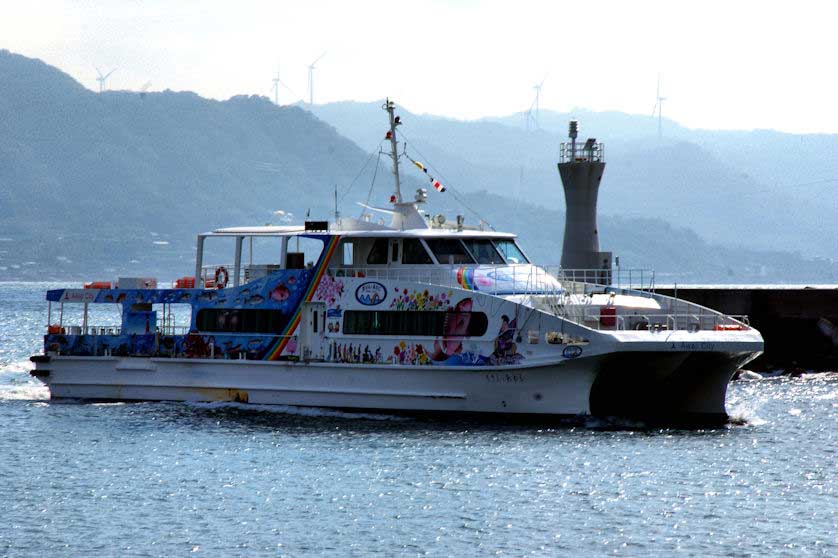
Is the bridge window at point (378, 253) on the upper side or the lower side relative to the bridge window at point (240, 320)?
upper

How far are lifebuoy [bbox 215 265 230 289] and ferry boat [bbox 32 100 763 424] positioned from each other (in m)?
0.05

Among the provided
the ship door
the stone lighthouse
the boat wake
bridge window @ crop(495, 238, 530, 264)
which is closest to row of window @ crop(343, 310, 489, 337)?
the ship door

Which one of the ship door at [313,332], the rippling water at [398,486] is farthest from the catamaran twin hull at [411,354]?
the rippling water at [398,486]

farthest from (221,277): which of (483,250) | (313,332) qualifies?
(483,250)

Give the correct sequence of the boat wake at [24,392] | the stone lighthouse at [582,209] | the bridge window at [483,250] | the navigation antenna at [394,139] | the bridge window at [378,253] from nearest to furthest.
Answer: the bridge window at [483,250] → the bridge window at [378,253] → the navigation antenna at [394,139] → the boat wake at [24,392] → the stone lighthouse at [582,209]

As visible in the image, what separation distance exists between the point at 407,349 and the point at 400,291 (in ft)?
4.35

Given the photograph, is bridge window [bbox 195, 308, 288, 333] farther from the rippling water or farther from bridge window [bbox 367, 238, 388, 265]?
bridge window [bbox 367, 238, 388, 265]

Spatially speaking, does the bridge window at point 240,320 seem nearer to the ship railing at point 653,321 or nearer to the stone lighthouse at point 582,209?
the ship railing at point 653,321

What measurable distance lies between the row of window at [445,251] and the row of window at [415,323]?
5.62 ft

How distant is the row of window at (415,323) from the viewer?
3041 centimetres

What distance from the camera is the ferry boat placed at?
2981cm

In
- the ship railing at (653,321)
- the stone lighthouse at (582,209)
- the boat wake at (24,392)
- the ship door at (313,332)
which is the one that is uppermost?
the stone lighthouse at (582,209)

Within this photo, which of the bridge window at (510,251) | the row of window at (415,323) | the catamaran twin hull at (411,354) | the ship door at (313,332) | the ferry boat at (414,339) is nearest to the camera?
the catamaran twin hull at (411,354)

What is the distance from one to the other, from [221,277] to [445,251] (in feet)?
19.9
